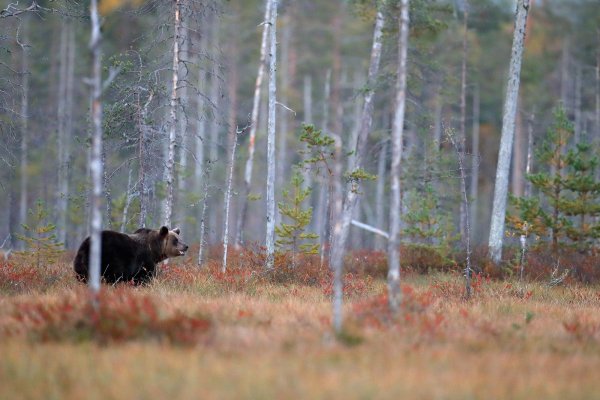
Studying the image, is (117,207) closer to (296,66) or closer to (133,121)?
(133,121)

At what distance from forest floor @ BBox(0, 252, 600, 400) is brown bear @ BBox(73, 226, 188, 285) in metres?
0.95

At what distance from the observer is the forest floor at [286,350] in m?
6.30

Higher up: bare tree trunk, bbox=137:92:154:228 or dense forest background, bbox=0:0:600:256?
dense forest background, bbox=0:0:600:256

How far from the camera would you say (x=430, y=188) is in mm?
19891

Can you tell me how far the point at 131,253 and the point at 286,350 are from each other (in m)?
6.83

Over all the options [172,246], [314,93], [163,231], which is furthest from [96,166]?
[314,93]

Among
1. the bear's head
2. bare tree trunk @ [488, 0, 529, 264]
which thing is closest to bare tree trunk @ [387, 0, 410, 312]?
the bear's head

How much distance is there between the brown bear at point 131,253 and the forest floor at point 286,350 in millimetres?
945

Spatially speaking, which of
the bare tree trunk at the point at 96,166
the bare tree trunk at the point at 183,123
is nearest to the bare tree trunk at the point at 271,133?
the bare tree trunk at the point at 183,123

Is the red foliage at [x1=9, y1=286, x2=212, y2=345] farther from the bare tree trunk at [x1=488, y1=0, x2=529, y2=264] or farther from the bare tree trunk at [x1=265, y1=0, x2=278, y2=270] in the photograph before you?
the bare tree trunk at [x1=488, y1=0, x2=529, y2=264]

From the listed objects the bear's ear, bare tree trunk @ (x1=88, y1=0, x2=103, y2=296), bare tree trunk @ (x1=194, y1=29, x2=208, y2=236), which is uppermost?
bare tree trunk @ (x1=194, y1=29, x2=208, y2=236)

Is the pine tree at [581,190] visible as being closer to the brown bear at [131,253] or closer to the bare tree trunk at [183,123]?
the bare tree trunk at [183,123]

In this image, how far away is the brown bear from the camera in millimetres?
12766

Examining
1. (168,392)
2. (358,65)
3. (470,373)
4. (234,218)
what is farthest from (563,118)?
(234,218)
